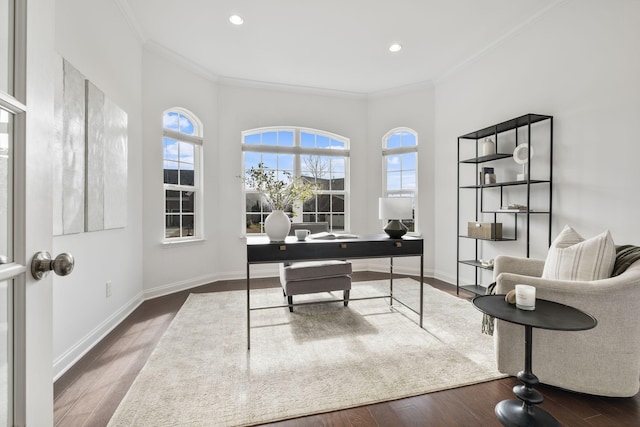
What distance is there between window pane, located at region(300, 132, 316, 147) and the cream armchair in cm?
400

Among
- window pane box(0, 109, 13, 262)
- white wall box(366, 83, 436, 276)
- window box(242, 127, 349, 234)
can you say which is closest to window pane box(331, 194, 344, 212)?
window box(242, 127, 349, 234)

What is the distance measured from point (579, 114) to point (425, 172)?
2.26 metres

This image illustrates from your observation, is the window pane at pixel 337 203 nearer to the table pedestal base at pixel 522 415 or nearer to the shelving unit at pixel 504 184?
the shelving unit at pixel 504 184

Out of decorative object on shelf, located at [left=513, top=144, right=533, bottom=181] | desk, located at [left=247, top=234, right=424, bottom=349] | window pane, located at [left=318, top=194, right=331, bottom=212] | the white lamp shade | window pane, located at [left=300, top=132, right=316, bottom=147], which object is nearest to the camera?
desk, located at [left=247, top=234, right=424, bottom=349]

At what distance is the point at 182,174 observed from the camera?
4309 mm

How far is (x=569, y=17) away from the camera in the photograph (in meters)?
2.97

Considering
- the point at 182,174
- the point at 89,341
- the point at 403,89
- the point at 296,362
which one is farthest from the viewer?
the point at 403,89

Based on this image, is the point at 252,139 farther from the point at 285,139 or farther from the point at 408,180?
the point at 408,180

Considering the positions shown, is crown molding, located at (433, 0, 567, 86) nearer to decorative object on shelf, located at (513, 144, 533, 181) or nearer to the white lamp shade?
decorative object on shelf, located at (513, 144, 533, 181)

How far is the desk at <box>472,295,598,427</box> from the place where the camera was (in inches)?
57.9

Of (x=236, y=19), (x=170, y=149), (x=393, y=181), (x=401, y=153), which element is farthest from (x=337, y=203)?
(x=236, y=19)

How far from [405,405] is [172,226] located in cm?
362

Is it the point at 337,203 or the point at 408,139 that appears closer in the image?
the point at 408,139

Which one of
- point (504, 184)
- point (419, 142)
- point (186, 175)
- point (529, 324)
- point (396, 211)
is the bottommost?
point (529, 324)
